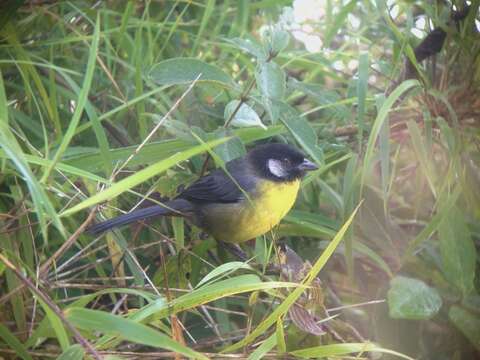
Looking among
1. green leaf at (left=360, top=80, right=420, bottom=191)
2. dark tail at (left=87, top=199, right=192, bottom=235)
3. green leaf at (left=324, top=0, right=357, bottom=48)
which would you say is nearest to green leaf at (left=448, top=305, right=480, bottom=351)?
green leaf at (left=360, top=80, right=420, bottom=191)

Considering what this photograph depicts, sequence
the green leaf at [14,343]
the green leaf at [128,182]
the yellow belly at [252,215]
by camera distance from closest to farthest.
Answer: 1. the green leaf at [128,182]
2. the green leaf at [14,343]
3. the yellow belly at [252,215]

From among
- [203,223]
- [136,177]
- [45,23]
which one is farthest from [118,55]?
[136,177]

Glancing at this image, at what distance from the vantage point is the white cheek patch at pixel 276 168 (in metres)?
2.88

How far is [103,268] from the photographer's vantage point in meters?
2.65

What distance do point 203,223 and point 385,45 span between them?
1.27 metres

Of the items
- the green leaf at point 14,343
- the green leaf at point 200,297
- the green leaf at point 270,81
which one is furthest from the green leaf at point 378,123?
the green leaf at point 14,343

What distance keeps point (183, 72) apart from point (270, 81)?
261 mm

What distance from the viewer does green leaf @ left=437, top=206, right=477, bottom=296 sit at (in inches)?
92.3

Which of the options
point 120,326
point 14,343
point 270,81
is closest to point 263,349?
point 120,326

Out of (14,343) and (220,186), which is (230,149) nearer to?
(220,186)

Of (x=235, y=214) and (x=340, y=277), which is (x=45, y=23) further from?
(x=340, y=277)

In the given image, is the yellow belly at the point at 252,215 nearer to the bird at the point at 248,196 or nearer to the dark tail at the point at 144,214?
the bird at the point at 248,196

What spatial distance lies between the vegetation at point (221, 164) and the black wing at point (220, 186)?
50 millimetres

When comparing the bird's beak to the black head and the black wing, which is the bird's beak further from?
the black wing
